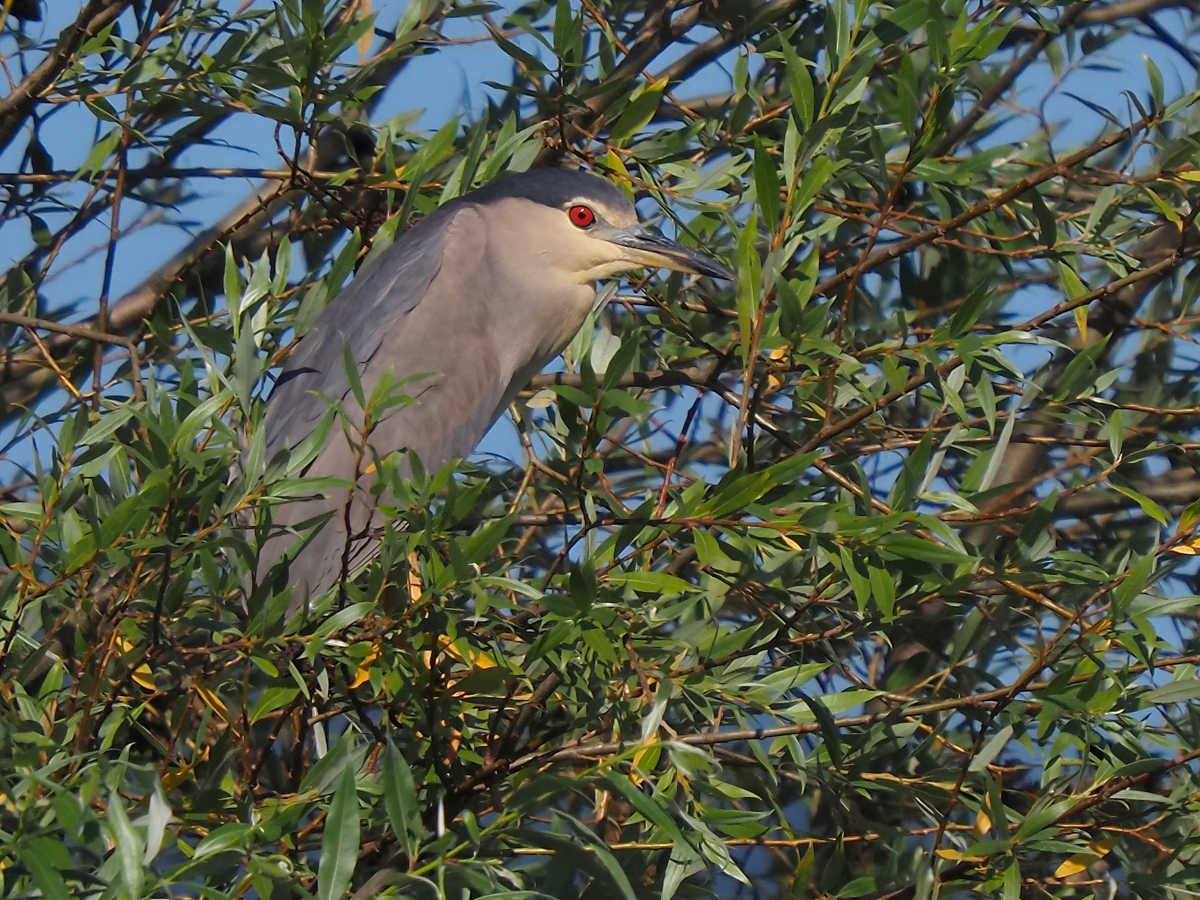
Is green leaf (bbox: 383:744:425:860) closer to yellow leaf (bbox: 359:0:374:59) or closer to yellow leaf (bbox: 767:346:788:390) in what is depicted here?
yellow leaf (bbox: 767:346:788:390)

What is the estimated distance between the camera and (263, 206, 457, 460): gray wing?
95.9 inches

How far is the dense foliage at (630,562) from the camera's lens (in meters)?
1.37

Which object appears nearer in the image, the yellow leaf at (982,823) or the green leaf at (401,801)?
the green leaf at (401,801)

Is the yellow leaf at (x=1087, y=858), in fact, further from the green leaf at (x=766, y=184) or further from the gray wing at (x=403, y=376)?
the gray wing at (x=403, y=376)

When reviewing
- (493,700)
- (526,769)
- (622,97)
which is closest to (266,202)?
(622,97)

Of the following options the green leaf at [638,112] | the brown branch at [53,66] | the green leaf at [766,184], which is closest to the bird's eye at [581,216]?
the green leaf at [638,112]

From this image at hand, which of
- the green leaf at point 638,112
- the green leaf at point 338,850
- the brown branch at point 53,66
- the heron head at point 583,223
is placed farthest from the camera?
the heron head at point 583,223

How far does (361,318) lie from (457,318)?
21 cm

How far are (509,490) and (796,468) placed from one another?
1056mm

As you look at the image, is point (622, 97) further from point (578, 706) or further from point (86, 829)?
point (86, 829)

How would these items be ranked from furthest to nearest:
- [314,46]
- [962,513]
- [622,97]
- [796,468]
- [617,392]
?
1. [622,97]
2. [314,46]
3. [962,513]
4. [617,392]
5. [796,468]

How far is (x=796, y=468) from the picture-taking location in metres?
1.40

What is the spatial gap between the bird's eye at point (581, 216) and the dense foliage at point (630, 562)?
0.93ft

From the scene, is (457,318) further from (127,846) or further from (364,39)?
(127,846)
